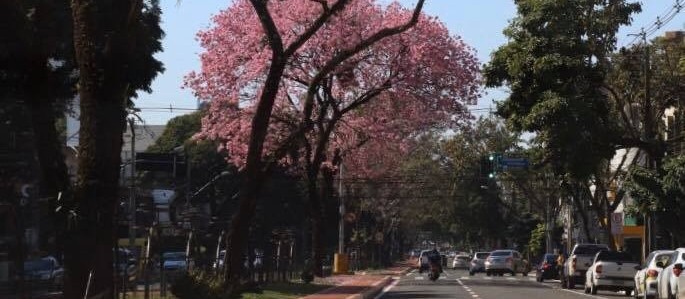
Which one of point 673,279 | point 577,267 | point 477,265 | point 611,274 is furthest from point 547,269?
point 673,279

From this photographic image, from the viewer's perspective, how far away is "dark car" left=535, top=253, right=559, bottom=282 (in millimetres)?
52156

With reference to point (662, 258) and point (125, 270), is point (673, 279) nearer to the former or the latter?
point (662, 258)

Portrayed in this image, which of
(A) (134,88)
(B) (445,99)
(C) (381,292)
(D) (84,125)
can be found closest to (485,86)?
(B) (445,99)

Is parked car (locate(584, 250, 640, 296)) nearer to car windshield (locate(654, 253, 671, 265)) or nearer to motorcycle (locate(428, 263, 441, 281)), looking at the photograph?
car windshield (locate(654, 253, 671, 265))

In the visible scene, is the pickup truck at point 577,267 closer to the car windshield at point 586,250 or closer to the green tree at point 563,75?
the car windshield at point 586,250

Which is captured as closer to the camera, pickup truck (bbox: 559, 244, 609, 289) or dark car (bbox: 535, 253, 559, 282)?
pickup truck (bbox: 559, 244, 609, 289)

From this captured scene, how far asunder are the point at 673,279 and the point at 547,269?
96.1 ft

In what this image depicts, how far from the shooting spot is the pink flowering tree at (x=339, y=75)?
37.0 m

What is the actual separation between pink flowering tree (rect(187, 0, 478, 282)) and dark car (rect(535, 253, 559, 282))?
47.1 ft

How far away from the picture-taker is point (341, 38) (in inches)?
1453

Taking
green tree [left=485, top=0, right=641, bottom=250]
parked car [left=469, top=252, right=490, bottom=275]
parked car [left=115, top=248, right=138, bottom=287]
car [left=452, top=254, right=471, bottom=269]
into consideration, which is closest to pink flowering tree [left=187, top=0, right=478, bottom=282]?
green tree [left=485, top=0, right=641, bottom=250]

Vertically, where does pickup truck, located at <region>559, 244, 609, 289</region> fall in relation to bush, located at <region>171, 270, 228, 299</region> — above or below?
above

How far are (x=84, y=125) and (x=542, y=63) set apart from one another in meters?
19.6

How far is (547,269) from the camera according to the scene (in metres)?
53.0
